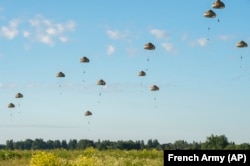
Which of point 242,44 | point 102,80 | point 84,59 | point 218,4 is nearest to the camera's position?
point 218,4

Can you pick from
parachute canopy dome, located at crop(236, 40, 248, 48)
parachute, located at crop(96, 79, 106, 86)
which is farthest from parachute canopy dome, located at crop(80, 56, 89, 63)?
parachute canopy dome, located at crop(236, 40, 248, 48)

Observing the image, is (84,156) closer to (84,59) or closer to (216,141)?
Answer: (84,59)

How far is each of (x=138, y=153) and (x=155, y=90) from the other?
4904 millimetres

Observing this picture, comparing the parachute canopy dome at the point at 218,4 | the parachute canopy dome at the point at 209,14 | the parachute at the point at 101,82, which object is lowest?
the parachute at the point at 101,82

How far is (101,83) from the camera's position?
41.3m

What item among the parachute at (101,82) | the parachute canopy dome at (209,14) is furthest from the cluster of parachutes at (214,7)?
the parachute at (101,82)

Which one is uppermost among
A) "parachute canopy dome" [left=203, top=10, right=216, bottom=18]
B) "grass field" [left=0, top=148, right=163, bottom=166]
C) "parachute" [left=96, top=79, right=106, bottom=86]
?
"parachute canopy dome" [left=203, top=10, right=216, bottom=18]

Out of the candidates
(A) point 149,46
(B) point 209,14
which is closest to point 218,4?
(B) point 209,14

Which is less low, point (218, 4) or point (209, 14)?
point (218, 4)

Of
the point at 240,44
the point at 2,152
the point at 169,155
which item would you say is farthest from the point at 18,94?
the point at 169,155

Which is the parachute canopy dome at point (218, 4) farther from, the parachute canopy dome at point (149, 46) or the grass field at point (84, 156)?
the grass field at point (84, 156)

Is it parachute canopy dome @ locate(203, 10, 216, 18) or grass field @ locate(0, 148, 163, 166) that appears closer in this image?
grass field @ locate(0, 148, 163, 166)

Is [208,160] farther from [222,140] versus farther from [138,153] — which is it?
[222,140]

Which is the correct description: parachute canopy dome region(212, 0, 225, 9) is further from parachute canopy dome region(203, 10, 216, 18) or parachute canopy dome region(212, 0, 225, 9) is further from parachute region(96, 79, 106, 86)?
parachute region(96, 79, 106, 86)
